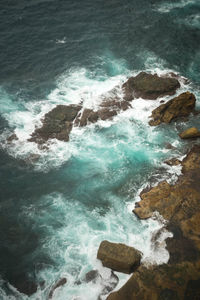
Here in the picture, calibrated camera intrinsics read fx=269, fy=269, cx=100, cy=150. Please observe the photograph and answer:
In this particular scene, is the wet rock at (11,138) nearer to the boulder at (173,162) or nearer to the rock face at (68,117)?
the rock face at (68,117)

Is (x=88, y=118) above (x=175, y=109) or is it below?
below

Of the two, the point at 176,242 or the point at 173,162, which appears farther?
the point at 173,162

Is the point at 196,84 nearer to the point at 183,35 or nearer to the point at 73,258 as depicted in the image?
the point at 183,35

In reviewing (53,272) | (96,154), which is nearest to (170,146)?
(96,154)

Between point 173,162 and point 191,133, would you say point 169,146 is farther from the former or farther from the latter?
point 191,133

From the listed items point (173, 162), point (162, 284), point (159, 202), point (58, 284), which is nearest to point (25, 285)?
point (58, 284)

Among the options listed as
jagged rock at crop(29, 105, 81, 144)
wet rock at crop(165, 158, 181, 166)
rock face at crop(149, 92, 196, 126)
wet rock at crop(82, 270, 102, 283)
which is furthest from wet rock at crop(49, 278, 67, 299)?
rock face at crop(149, 92, 196, 126)

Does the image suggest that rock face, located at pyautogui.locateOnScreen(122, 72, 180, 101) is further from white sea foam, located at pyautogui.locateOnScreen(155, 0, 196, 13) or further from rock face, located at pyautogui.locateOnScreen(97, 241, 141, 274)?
white sea foam, located at pyautogui.locateOnScreen(155, 0, 196, 13)
